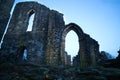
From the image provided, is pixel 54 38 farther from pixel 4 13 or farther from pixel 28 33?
pixel 4 13

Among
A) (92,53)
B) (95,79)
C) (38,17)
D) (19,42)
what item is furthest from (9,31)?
(95,79)

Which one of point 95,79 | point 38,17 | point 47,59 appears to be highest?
point 38,17

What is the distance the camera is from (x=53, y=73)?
422 cm

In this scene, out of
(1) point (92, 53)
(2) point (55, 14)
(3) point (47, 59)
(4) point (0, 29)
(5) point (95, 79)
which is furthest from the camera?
(2) point (55, 14)

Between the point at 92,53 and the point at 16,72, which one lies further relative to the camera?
the point at 92,53

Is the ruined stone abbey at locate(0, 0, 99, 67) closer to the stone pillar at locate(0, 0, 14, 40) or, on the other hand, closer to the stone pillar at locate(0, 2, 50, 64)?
the stone pillar at locate(0, 2, 50, 64)

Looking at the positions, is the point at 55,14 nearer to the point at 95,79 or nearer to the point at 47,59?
the point at 47,59

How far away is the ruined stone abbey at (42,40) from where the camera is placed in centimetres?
1038

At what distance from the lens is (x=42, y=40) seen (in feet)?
Answer: 37.8

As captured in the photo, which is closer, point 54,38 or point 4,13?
point 4,13

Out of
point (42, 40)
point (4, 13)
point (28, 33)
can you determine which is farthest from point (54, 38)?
point (4, 13)

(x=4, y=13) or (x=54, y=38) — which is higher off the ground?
(x=4, y=13)

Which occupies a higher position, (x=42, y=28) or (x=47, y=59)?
(x=42, y=28)

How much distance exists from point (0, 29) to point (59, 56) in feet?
16.7
